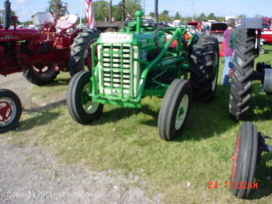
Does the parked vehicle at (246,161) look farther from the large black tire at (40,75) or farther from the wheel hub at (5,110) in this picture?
the large black tire at (40,75)

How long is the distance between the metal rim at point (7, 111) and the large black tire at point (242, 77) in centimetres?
316

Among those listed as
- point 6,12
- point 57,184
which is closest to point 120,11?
point 6,12

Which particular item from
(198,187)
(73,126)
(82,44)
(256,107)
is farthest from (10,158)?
(256,107)

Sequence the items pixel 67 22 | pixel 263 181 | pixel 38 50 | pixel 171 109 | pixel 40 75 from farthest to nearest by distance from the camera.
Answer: pixel 67 22 → pixel 40 75 → pixel 38 50 → pixel 171 109 → pixel 263 181

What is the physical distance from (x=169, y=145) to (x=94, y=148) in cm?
95

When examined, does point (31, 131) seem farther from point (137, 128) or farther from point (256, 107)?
point (256, 107)

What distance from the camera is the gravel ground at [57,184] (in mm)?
2947

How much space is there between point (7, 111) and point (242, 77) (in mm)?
3364

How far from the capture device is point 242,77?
13.6 feet

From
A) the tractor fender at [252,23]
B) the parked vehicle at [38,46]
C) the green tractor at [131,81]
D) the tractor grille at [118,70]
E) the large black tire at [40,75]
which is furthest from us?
the large black tire at [40,75]

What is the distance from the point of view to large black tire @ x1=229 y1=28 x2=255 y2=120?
416 cm

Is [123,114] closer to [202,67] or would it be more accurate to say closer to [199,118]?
[199,118]

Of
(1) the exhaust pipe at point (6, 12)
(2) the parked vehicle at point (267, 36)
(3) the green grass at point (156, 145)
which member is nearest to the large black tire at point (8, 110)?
(3) the green grass at point (156, 145)

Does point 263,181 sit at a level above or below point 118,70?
below
